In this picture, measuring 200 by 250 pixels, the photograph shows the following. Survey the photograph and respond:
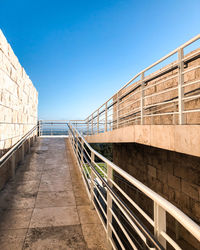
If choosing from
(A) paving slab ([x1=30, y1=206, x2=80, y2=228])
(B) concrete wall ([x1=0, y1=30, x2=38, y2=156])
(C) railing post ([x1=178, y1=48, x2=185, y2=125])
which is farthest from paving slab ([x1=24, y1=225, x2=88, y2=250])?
(C) railing post ([x1=178, y1=48, x2=185, y2=125])

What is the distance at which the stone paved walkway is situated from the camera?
211 centimetres

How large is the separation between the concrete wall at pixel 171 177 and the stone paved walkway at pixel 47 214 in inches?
96.5

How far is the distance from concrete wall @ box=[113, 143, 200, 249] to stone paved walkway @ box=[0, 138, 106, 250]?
2451 mm

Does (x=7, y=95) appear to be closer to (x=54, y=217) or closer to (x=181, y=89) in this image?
(x=54, y=217)

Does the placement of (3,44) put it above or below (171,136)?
above

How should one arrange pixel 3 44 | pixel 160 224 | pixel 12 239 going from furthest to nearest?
pixel 3 44
pixel 12 239
pixel 160 224

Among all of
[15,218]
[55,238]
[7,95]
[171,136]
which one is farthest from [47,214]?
[7,95]

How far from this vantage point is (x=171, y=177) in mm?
4559

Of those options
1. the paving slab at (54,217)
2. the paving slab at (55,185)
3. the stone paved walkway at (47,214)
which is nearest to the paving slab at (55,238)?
the stone paved walkway at (47,214)

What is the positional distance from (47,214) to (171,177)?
3362 mm

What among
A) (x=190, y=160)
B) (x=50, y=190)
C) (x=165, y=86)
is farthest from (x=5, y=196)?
(x=165, y=86)

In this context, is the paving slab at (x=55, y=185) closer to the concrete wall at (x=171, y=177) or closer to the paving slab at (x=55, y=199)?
the paving slab at (x=55, y=199)

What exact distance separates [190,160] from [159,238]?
3.23 metres

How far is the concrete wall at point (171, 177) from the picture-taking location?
12.5ft
